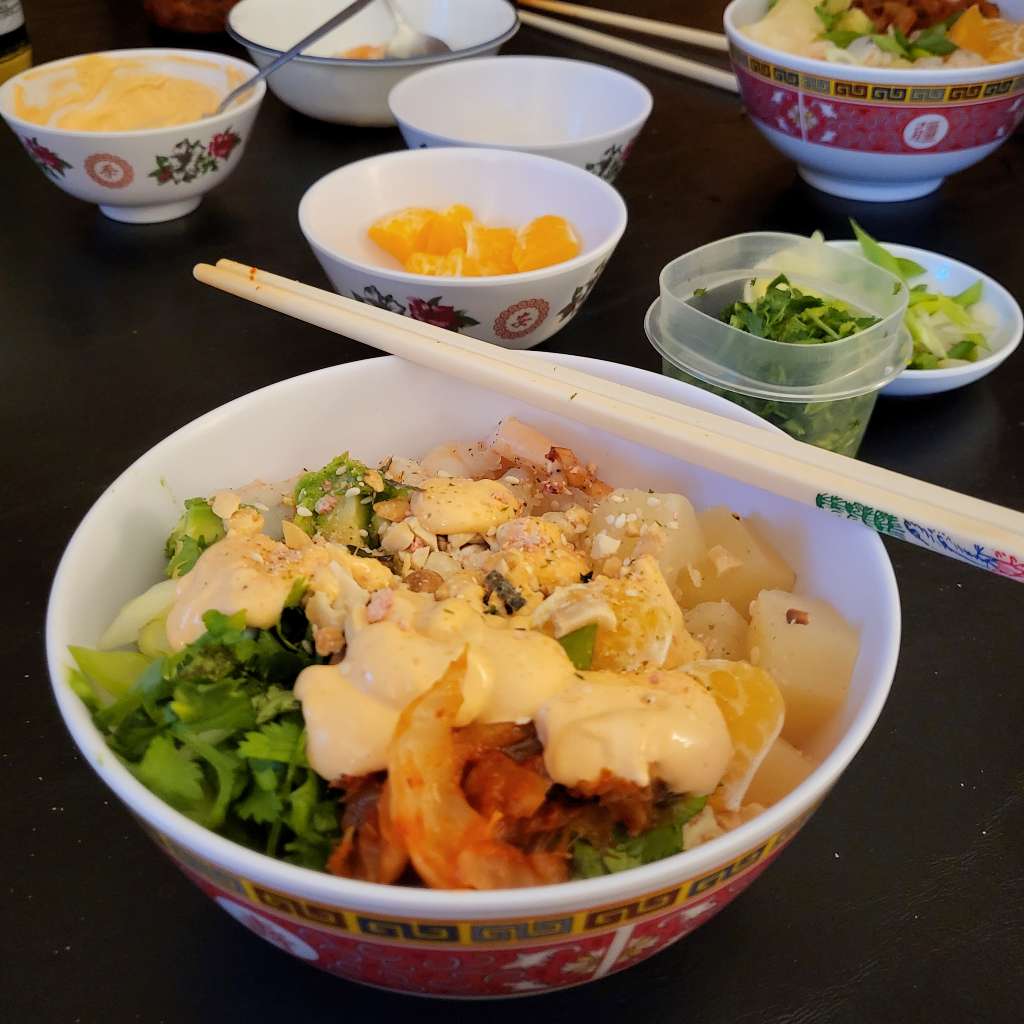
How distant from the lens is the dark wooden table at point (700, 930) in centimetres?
80

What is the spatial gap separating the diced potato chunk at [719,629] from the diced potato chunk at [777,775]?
0.12 meters

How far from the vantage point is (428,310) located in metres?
1.37

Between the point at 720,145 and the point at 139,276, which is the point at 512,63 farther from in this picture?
the point at 139,276

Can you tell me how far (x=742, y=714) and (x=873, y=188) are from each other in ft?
5.30

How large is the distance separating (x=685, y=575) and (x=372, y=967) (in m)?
0.45

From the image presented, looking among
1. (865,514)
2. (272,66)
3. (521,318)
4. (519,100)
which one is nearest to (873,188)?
(519,100)

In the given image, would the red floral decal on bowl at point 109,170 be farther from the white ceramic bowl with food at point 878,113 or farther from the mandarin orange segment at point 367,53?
the white ceramic bowl with food at point 878,113

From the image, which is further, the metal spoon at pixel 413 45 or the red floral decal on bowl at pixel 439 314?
the metal spoon at pixel 413 45

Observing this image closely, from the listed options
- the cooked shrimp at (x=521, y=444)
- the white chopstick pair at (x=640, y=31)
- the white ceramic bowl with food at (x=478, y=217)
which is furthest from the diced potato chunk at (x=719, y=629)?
the white chopstick pair at (x=640, y=31)

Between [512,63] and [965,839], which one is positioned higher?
[512,63]

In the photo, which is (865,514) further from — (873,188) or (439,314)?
(873,188)

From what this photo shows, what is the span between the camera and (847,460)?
87 cm

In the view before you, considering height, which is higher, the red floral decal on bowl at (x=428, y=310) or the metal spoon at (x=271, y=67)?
the metal spoon at (x=271, y=67)

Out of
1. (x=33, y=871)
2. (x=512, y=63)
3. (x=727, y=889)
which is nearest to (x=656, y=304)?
(x=727, y=889)
